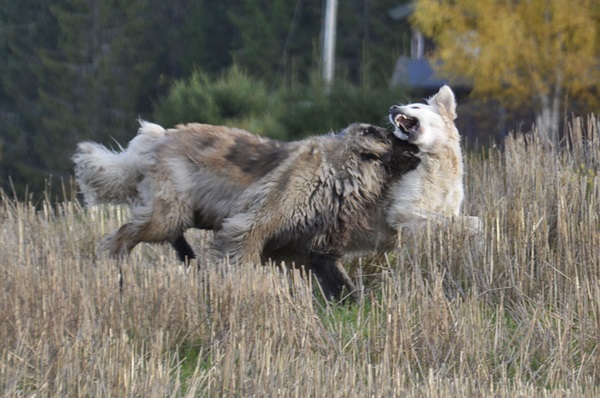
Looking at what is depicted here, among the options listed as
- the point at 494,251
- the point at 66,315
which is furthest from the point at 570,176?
the point at 66,315

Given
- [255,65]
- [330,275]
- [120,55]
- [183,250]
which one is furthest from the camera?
[255,65]

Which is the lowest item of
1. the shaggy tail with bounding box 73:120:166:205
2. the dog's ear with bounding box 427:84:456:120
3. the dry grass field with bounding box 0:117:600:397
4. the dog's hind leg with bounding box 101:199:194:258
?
the dry grass field with bounding box 0:117:600:397

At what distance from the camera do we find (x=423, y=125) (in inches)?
355

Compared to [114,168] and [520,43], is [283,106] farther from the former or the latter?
[114,168]

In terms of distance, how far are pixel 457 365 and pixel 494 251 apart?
1.93m

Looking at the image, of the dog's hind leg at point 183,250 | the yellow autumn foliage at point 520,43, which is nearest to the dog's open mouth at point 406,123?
the dog's hind leg at point 183,250

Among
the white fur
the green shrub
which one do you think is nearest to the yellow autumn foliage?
the green shrub

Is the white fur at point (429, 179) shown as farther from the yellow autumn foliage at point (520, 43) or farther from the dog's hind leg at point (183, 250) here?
the yellow autumn foliage at point (520, 43)

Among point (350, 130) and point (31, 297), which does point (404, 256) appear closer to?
point (350, 130)

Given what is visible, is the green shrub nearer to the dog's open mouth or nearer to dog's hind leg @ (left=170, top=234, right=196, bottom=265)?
dog's hind leg @ (left=170, top=234, right=196, bottom=265)

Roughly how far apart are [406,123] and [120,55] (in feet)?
132

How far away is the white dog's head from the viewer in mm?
8992

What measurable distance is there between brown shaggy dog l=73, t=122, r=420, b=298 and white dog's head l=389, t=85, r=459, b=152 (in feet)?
0.38

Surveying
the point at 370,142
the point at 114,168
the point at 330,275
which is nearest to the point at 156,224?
the point at 114,168
